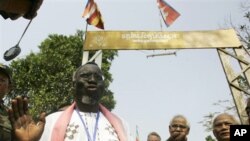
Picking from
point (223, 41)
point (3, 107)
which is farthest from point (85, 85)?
point (223, 41)

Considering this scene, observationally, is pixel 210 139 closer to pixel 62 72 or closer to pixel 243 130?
pixel 62 72

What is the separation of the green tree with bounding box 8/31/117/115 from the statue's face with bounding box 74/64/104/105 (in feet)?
41.5

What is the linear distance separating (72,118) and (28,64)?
14754 millimetres

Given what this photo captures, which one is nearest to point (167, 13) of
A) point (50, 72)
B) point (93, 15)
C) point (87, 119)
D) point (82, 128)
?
point (93, 15)

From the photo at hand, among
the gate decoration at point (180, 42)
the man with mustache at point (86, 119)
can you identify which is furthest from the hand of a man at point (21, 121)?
the gate decoration at point (180, 42)

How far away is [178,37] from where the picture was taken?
778cm

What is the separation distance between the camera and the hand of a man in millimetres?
2613

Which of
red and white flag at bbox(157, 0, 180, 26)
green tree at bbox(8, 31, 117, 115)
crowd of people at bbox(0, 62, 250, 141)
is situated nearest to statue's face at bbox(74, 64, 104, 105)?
crowd of people at bbox(0, 62, 250, 141)

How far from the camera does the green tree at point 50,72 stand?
16.8 meters

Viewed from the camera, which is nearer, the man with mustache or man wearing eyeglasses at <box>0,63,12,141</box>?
man wearing eyeglasses at <box>0,63,12,141</box>

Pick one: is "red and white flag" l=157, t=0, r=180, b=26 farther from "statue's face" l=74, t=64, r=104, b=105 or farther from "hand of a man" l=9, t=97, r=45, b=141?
"hand of a man" l=9, t=97, r=45, b=141

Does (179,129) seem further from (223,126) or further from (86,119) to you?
(86,119)

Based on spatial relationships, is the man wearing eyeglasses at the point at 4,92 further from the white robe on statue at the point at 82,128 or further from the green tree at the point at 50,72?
the green tree at the point at 50,72

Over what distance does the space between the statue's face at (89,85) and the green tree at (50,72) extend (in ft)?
41.5
